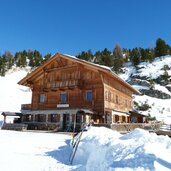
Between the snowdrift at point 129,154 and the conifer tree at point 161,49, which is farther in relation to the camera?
the conifer tree at point 161,49

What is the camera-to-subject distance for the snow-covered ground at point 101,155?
26.4 ft

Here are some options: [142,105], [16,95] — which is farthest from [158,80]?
[16,95]

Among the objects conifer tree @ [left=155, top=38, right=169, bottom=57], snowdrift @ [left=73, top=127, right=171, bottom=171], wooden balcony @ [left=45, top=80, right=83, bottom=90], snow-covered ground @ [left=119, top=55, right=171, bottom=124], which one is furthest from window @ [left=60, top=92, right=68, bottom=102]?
conifer tree @ [left=155, top=38, right=169, bottom=57]

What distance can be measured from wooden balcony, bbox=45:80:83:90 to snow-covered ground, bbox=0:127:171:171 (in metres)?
16.3

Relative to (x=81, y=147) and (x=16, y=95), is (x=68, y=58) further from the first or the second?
(x=16, y=95)

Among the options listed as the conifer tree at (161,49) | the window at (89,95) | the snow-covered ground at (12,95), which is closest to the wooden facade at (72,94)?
the window at (89,95)

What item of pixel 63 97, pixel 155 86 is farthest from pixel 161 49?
pixel 63 97

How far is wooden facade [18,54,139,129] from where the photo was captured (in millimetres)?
30922

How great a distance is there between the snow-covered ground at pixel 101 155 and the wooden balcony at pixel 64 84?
16337mm

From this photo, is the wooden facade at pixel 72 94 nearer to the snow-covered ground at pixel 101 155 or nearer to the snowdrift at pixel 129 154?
the snow-covered ground at pixel 101 155

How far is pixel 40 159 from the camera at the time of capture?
12.2 m

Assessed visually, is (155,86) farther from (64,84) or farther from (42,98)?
(64,84)

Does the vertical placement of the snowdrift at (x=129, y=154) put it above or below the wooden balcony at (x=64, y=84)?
below

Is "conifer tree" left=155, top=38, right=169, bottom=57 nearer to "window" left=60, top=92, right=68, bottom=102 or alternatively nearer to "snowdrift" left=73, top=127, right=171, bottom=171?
"window" left=60, top=92, right=68, bottom=102
